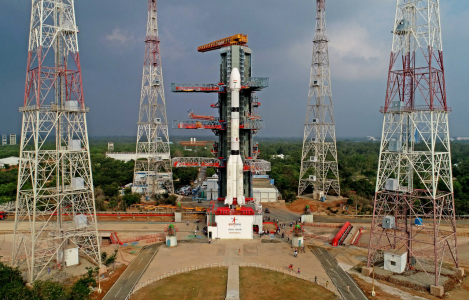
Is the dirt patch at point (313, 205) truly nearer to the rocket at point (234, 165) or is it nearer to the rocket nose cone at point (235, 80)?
the rocket at point (234, 165)

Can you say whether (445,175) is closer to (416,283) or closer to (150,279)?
(416,283)

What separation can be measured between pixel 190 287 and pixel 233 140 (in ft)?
76.2

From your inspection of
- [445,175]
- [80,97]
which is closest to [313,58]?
[445,175]

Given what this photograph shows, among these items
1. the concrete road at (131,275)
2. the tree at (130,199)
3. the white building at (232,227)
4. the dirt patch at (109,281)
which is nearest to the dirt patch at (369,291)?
the white building at (232,227)

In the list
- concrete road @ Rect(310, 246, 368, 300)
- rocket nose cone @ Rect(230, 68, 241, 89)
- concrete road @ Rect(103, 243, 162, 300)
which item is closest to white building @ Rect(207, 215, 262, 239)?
concrete road @ Rect(103, 243, 162, 300)

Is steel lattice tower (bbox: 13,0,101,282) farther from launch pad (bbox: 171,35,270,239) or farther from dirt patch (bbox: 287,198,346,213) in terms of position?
dirt patch (bbox: 287,198,346,213)

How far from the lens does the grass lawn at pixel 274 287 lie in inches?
1191

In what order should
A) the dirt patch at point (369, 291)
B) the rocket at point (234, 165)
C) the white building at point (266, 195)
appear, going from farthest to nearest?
the white building at point (266, 195), the rocket at point (234, 165), the dirt patch at point (369, 291)

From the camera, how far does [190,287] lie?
32.0m

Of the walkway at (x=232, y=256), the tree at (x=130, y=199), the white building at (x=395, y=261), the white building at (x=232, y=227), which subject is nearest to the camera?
the white building at (x=395, y=261)

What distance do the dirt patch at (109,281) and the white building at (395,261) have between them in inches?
1062

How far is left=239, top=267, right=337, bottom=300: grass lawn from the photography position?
99.2 feet

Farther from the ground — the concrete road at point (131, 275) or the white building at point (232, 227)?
the white building at point (232, 227)

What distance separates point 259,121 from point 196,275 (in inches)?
1142
